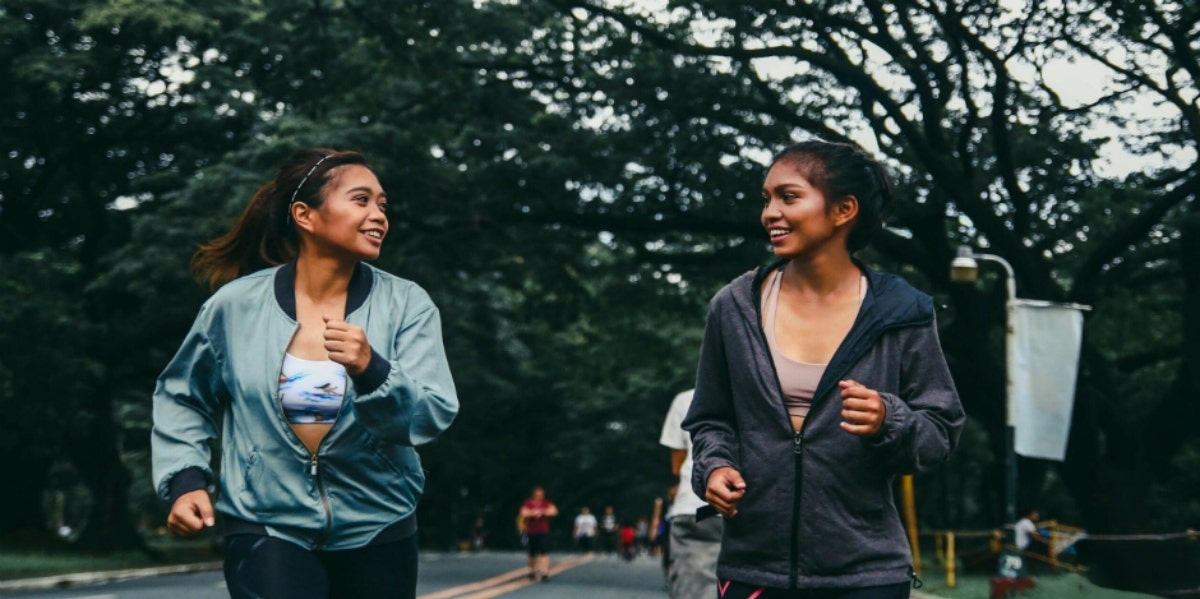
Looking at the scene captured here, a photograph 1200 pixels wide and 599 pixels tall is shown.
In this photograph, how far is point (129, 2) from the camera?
22.2 meters

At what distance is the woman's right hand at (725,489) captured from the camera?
3418 mm

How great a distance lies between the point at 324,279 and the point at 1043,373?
587 inches

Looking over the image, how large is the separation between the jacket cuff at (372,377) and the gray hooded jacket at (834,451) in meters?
0.67

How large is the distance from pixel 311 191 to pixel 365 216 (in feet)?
0.54

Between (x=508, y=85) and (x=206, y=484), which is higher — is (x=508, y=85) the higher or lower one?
the higher one

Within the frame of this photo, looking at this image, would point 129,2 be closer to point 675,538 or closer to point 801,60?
point 801,60

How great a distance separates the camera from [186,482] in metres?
3.76

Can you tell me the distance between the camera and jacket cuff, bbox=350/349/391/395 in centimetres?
352

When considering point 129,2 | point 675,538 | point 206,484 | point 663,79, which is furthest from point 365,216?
point 129,2

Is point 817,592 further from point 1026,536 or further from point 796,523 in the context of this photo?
point 1026,536

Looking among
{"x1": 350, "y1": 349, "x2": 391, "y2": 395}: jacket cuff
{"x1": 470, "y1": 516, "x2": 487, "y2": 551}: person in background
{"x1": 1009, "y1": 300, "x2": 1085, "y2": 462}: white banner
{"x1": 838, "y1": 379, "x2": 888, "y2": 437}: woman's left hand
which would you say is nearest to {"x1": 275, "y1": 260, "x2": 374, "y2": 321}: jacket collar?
{"x1": 350, "y1": 349, "x2": 391, "y2": 395}: jacket cuff

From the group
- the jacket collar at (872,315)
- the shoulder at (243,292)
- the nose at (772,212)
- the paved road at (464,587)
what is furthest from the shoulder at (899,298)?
the paved road at (464,587)

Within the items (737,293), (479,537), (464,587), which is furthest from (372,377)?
(479,537)

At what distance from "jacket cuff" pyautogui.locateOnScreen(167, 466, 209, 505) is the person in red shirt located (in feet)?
57.7
